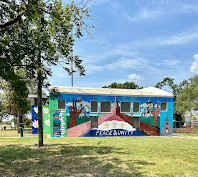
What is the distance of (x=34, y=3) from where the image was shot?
5.88 m

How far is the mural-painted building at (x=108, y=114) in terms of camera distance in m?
17.8

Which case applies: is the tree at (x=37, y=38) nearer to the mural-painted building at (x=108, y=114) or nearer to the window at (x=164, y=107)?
the mural-painted building at (x=108, y=114)

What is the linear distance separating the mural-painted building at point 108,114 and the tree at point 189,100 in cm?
1920

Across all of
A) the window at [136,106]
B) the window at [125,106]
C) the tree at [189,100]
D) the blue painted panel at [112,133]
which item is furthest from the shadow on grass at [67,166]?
the tree at [189,100]

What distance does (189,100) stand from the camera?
38.5 m

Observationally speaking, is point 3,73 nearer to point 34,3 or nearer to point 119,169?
point 34,3

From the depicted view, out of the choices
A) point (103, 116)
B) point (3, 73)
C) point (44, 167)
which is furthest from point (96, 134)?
point (3, 73)

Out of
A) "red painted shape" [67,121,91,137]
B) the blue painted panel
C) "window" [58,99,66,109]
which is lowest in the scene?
the blue painted panel

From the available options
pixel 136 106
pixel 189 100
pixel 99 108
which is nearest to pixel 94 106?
→ pixel 99 108

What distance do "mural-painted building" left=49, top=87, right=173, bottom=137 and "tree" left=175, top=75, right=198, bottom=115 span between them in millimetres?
19204

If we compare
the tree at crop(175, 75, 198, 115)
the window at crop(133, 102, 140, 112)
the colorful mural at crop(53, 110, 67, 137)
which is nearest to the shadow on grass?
the colorful mural at crop(53, 110, 67, 137)

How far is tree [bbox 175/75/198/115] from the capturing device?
3725 centimetres

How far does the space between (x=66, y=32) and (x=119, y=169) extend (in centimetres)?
618

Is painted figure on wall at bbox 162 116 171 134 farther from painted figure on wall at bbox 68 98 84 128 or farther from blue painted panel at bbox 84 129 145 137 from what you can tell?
painted figure on wall at bbox 68 98 84 128
